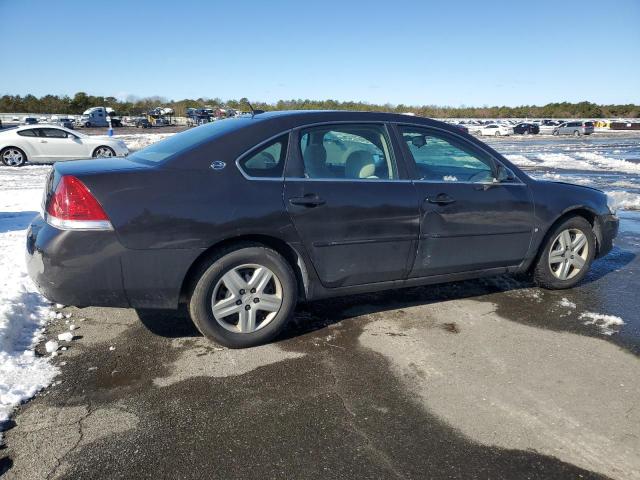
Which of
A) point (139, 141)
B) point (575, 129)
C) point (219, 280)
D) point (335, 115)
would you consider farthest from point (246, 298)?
point (575, 129)

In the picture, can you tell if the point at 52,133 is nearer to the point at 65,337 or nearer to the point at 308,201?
the point at 65,337

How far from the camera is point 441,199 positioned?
389 cm

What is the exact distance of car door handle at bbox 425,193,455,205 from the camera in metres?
3.86

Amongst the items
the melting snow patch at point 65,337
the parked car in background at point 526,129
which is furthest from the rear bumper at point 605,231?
the parked car in background at point 526,129

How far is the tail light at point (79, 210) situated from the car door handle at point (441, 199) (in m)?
2.34

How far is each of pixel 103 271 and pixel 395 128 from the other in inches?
94.9

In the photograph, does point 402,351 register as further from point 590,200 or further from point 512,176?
point 590,200

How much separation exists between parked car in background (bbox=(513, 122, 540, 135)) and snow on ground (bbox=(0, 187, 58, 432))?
166ft

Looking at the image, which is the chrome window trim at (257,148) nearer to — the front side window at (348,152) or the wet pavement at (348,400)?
the front side window at (348,152)

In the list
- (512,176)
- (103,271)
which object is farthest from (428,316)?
(103,271)

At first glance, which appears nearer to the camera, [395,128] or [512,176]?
[395,128]

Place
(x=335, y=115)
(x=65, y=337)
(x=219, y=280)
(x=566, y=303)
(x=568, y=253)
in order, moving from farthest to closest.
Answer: (x=568, y=253) → (x=566, y=303) → (x=335, y=115) → (x=65, y=337) → (x=219, y=280)

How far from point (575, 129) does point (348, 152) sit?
51010 mm

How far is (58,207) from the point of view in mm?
3053
